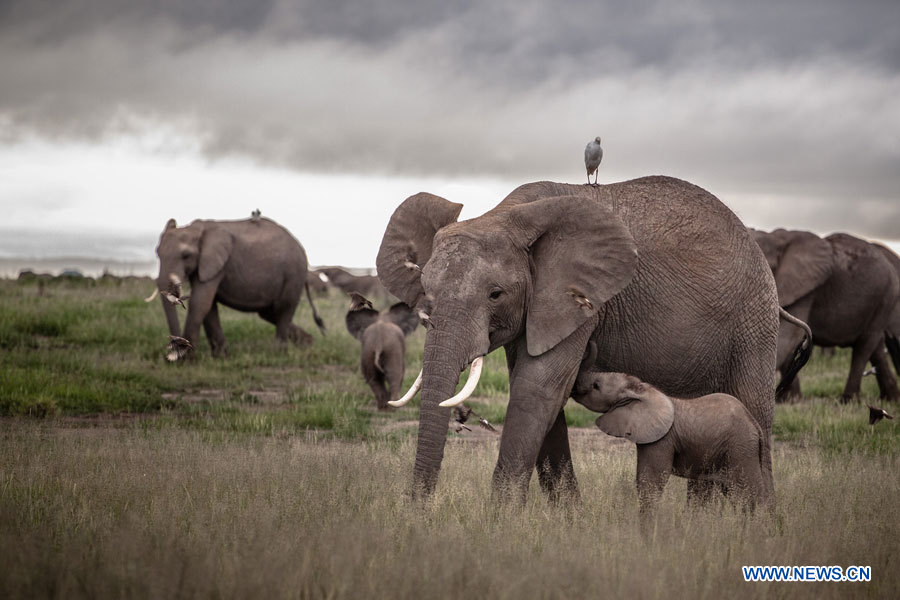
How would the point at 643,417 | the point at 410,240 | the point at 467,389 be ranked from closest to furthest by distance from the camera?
the point at 467,389 → the point at 643,417 → the point at 410,240

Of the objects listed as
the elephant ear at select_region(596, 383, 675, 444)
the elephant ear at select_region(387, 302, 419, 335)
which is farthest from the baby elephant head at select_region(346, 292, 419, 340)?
the elephant ear at select_region(596, 383, 675, 444)

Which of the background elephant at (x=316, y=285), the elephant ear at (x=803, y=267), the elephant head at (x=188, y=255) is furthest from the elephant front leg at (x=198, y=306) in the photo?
the background elephant at (x=316, y=285)

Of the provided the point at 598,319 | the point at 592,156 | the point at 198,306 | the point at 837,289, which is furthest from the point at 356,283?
the point at 598,319

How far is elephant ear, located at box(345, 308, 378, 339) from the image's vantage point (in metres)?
13.8

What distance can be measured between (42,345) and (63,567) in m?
12.7

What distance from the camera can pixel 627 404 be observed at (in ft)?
22.2

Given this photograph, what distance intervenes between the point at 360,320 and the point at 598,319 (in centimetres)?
747

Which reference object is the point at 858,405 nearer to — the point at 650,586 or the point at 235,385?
the point at 235,385

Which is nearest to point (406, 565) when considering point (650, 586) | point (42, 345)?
point (650, 586)

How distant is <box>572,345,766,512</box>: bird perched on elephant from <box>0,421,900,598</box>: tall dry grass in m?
0.23

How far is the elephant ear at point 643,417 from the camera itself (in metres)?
6.66

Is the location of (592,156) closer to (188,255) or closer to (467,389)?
(467,389)

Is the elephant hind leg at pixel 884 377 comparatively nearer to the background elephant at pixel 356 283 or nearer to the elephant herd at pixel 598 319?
the elephant herd at pixel 598 319

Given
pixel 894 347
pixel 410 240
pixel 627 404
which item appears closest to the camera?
pixel 627 404
